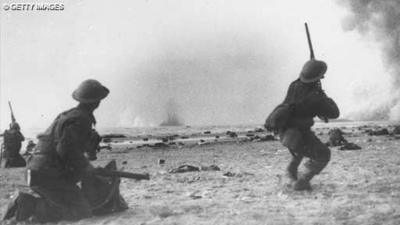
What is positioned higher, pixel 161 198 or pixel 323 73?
pixel 323 73

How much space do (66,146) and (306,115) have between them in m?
3.49

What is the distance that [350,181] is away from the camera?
8008 millimetres

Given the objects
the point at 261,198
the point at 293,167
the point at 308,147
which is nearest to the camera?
the point at 261,198

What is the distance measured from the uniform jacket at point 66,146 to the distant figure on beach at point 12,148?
10657 millimetres

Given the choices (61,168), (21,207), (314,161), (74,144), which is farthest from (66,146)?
(314,161)

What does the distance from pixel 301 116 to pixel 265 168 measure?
3.85 meters

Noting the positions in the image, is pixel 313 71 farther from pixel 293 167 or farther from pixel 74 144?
pixel 74 144

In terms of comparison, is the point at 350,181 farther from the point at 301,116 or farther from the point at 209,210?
the point at 209,210

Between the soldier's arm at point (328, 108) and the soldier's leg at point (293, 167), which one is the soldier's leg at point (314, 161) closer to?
the soldier's leg at point (293, 167)

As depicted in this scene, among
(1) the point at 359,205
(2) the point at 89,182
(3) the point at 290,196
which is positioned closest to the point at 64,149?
(2) the point at 89,182

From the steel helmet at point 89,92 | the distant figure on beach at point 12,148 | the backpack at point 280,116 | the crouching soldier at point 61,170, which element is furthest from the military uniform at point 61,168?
the distant figure on beach at point 12,148

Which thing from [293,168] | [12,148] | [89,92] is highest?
[89,92]

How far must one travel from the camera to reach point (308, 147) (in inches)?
282

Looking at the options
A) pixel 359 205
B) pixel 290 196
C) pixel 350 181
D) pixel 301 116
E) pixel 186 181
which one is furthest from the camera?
pixel 186 181
